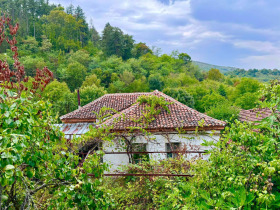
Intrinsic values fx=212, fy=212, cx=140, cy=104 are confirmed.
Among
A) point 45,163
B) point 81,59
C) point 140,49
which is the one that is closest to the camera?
point 45,163

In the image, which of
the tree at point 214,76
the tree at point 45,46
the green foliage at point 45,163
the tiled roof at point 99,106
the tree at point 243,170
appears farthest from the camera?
the tree at point 214,76

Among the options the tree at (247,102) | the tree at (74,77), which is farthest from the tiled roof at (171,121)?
the tree at (74,77)

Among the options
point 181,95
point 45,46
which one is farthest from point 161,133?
point 45,46

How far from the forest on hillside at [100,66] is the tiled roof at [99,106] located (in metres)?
7.90

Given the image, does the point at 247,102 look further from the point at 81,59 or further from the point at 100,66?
the point at 81,59

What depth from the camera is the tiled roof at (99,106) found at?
15.8 m

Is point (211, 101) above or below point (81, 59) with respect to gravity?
below

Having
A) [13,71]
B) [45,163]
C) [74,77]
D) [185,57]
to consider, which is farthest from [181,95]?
[185,57]

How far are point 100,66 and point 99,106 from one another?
34.0 m

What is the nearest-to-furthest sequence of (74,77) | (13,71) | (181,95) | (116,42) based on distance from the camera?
(13,71) < (181,95) < (74,77) < (116,42)

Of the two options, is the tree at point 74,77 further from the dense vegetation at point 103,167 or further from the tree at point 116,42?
the dense vegetation at point 103,167

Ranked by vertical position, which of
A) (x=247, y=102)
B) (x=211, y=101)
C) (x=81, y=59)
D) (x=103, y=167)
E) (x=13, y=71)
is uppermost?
(x=81, y=59)

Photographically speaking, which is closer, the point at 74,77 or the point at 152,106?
the point at 152,106

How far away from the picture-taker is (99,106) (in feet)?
53.3
